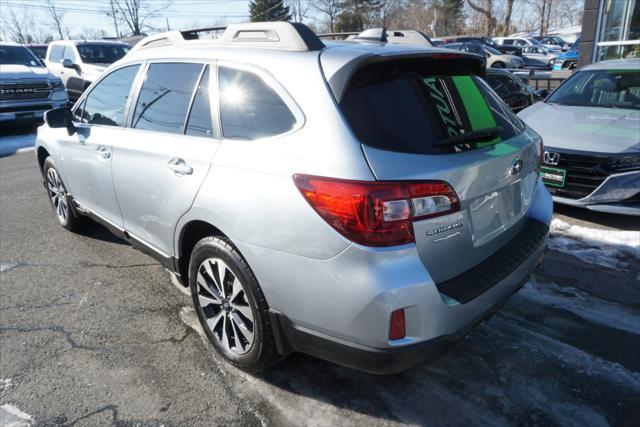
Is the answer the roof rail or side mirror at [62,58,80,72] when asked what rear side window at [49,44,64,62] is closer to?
side mirror at [62,58,80,72]

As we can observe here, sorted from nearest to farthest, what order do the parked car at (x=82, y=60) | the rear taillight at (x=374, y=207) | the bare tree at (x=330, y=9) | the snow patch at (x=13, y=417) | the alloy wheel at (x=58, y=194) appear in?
the rear taillight at (x=374, y=207) → the snow patch at (x=13, y=417) → the alloy wheel at (x=58, y=194) → the parked car at (x=82, y=60) → the bare tree at (x=330, y=9)

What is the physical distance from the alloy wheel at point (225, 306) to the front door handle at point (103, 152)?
1396 mm

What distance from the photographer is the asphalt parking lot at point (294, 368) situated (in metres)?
2.49

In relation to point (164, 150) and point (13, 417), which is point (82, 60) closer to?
point (164, 150)

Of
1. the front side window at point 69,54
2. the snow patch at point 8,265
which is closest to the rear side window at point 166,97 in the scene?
the snow patch at point 8,265

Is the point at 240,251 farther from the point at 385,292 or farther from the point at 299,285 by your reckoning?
the point at 385,292

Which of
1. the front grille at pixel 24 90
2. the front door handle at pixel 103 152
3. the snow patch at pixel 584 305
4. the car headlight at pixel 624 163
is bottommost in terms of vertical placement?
the snow patch at pixel 584 305

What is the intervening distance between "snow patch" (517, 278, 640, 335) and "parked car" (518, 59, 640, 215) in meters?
1.49

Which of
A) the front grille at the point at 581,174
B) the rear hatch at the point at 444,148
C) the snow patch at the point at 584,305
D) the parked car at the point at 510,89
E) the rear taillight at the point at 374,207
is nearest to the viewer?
the rear taillight at the point at 374,207

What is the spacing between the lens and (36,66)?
1192 centimetres

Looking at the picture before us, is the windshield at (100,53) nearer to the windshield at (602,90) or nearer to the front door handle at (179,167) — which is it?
the windshield at (602,90)

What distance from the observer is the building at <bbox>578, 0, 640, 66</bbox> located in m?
11.5

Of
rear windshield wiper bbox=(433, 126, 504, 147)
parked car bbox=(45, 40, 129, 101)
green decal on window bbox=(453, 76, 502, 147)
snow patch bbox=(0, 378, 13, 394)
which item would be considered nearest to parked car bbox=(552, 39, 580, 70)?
parked car bbox=(45, 40, 129, 101)

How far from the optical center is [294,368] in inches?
112
